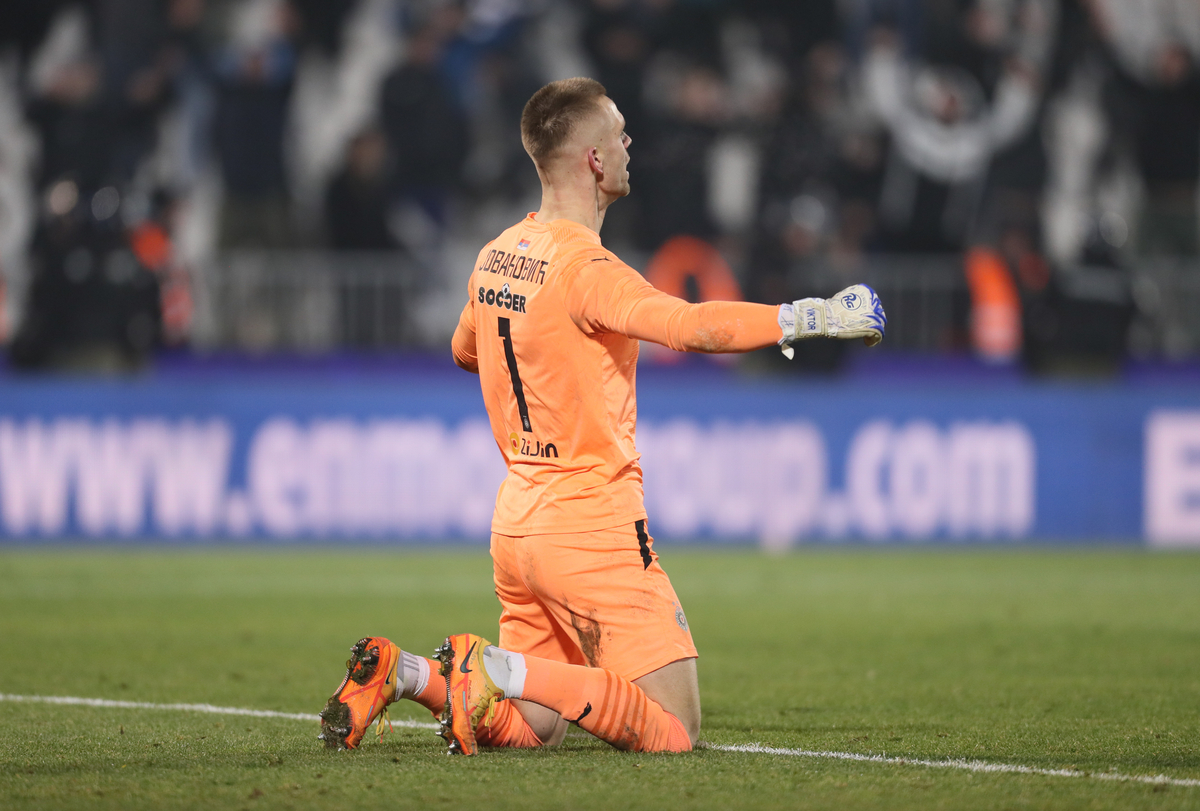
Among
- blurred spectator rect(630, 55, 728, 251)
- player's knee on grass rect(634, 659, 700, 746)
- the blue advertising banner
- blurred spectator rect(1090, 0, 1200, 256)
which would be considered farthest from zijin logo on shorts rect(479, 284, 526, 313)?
blurred spectator rect(1090, 0, 1200, 256)

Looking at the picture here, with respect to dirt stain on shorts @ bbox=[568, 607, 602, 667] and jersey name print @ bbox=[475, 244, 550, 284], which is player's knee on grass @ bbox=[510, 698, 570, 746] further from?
jersey name print @ bbox=[475, 244, 550, 284]

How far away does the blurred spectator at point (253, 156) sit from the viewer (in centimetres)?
1426

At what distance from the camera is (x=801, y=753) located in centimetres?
491

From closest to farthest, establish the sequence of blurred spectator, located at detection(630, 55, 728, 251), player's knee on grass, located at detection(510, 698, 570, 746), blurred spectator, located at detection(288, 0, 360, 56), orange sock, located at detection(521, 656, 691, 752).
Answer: orange sock, located at detection(521, 656, 691, 752) → player's knee on grass, located at detection(510, 698, 570, 746) → blurred spectator, located at detection(630, 55, 728, 251) → blurred spectator, located at detection(288, 0, 360, 56)

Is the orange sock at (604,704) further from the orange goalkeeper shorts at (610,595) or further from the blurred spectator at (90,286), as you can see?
the blurred spectator at (90,286)

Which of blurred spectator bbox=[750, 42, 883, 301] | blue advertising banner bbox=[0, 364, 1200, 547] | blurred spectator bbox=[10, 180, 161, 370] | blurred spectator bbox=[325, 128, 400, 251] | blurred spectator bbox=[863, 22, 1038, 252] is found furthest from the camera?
blurred spectator bbox=[863, 22, 1038, 252]

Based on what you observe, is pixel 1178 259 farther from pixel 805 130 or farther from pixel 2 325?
pixel 2 325

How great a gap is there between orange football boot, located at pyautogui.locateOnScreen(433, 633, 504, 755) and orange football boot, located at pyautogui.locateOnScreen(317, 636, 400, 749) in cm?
15

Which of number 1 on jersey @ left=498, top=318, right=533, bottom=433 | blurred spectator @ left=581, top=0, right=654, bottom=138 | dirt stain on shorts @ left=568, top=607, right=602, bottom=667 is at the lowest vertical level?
dirt stain on shorts @ left=568, top=607, right=602, bottom=667

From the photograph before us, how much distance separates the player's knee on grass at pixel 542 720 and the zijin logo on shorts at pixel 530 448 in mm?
729

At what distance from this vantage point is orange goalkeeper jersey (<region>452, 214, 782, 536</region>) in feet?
15.7

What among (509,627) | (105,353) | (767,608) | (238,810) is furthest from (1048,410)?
(238,810)

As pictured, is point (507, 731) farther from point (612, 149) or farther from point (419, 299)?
point (419, 299)

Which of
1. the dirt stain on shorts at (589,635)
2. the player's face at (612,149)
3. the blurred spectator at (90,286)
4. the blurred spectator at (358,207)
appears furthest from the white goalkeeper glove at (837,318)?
the blurred spectator at (358,207)
